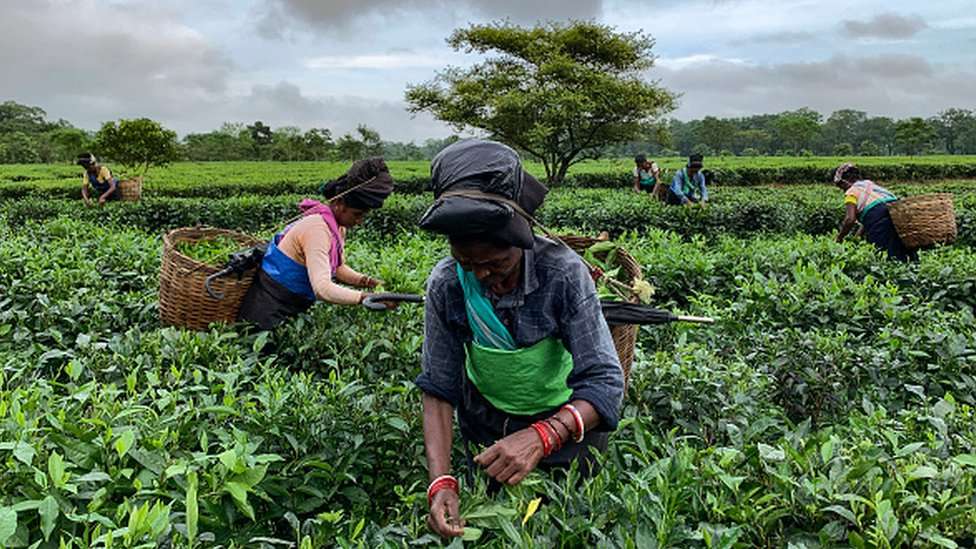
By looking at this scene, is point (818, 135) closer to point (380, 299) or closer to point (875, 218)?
point (875, 218)

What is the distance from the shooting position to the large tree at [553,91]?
18.7 metres

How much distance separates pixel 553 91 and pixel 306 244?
1631 cm

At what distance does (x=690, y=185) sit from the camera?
1051 cm

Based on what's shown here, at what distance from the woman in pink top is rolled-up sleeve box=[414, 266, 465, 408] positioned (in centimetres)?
555

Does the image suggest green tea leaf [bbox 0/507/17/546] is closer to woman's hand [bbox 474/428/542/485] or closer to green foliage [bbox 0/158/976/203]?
woman's hand [bbox 474/428/542/485]

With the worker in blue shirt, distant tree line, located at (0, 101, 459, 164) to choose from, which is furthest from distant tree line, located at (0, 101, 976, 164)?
the worker in blue shirt

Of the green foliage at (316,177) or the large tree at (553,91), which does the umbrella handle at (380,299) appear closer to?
the green foliage at (316,177)

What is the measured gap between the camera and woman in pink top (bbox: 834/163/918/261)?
6.21m

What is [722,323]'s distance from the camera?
3.77 metres

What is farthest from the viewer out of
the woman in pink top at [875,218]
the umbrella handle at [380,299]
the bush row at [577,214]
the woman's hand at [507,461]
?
the bush row at [577,214]

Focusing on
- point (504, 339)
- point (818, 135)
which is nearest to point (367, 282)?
point (504, 339)

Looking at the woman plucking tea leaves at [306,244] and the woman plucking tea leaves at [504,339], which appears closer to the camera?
the woman plucking tea leaves at [504,339]

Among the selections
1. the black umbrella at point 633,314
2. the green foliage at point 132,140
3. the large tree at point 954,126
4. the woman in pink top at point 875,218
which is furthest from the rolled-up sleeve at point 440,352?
the large tree at point 954,126

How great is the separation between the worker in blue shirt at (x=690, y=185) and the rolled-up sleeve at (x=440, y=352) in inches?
354
